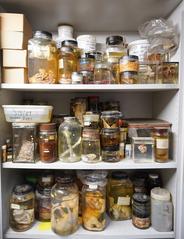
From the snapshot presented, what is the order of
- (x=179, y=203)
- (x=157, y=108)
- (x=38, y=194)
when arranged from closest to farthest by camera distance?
(x=179, y=203)
(x=38, y=194)
(x=157, y=108)

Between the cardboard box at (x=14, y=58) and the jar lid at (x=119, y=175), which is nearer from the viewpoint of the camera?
the cardboard box at (x=14, y=58)

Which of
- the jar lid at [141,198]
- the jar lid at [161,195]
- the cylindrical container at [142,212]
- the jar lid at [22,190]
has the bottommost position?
the cylindrical container at [142,212]

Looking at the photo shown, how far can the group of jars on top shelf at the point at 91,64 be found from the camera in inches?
32.9

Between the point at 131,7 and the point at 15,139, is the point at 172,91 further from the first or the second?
the point at 15,139

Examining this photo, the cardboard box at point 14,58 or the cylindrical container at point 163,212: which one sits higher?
the cardboard box at point 14,58

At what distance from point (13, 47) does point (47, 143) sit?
1.37ft

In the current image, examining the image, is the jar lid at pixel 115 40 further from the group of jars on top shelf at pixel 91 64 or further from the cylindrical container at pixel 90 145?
the cylindrical container at pixel 90 145

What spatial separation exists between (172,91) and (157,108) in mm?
199

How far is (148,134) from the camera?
90 cm

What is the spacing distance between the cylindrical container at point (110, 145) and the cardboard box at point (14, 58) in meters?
0.44

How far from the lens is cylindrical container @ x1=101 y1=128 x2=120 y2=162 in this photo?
860 mm

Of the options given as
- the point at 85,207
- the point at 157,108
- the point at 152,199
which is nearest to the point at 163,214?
the point at 152,199

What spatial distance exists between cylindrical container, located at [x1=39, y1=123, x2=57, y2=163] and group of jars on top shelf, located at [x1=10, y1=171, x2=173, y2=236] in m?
0.13

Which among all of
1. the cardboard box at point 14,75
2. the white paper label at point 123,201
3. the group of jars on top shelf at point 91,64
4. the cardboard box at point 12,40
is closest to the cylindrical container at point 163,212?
the white paper label at point 123,201
